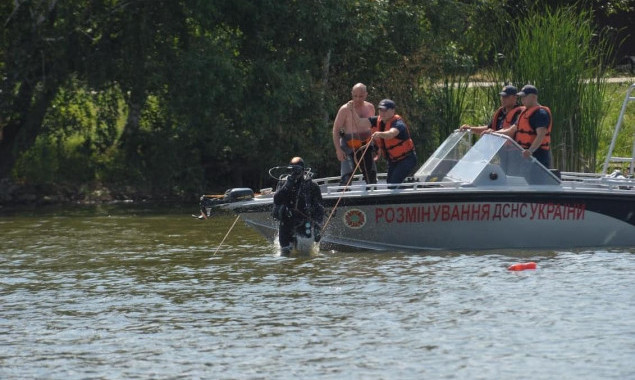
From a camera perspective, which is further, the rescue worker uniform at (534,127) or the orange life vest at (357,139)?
the orange life vest at (357,139)

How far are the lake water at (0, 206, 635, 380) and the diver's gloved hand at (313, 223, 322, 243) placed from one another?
1.07ft

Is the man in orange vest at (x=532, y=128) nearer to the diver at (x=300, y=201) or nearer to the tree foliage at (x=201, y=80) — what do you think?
the diver at (x=300, y=201)

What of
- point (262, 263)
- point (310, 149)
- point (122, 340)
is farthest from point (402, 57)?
point (122, 340)

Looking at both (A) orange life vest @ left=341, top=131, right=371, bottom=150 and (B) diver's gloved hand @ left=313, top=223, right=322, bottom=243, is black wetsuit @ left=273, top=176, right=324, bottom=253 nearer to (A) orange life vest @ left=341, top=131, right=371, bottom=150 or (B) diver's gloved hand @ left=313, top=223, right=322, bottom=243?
(B) diver's gloved hand @ left=313, top=223, right=322, bottom=243

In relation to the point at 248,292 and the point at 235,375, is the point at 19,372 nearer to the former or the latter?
the point at 235,375

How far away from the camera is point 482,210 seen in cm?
1508

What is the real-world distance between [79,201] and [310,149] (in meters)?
4.61

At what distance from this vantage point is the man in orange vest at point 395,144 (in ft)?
50.3

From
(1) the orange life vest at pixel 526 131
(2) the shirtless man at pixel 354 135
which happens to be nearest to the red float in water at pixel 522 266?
(1) the orange life vest at pixel 526 131

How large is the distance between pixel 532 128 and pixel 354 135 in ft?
6.99

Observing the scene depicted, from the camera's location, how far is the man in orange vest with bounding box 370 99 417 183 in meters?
15.3

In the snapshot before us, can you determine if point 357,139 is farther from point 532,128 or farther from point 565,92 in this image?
point 565,92

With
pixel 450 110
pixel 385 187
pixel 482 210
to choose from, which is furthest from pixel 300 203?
pixel 450 110

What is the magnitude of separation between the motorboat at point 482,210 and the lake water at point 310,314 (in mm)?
263
